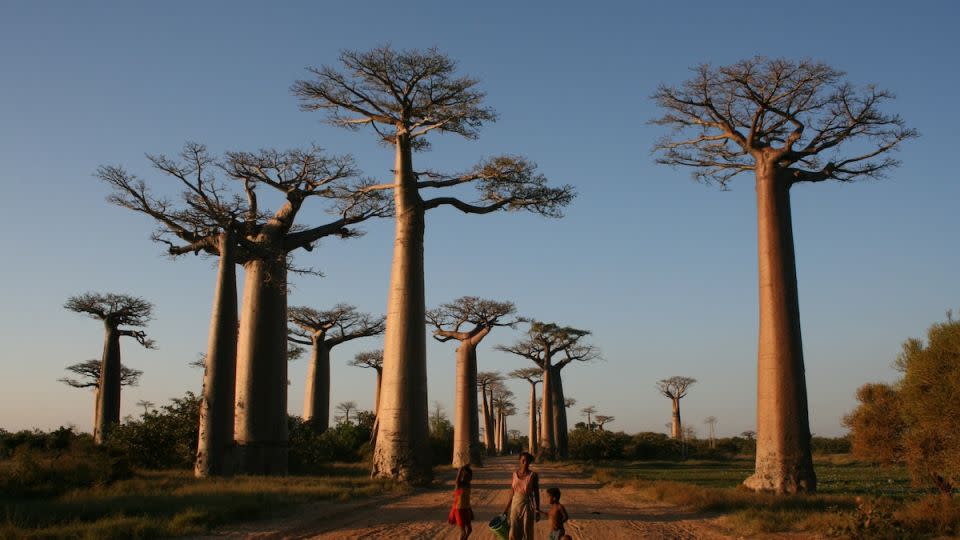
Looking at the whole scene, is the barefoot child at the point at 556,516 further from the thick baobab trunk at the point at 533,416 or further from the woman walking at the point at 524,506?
the thick baobab trunk at the point at 533,416

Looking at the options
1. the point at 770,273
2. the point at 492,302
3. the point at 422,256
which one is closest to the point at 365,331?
the point at 492,302

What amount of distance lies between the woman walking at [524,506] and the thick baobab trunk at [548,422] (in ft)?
108

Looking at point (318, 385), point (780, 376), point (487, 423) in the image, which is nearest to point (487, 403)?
point (487, 423)

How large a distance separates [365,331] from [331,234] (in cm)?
1478

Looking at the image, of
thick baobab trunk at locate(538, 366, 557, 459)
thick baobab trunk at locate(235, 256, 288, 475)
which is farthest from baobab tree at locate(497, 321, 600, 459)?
thick baobab trunk at locate(235, 256, 288, 475)

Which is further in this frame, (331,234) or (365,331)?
(365,331)

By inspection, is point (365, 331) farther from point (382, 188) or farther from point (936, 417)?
point (936, 417)

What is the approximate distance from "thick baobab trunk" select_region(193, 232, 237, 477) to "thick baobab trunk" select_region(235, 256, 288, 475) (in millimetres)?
1362

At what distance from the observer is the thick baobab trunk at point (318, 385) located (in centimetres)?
3306

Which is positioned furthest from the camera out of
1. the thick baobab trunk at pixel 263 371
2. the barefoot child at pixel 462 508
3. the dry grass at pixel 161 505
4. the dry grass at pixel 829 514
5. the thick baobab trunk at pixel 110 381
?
the thick baobab trunk at pixel 110 381

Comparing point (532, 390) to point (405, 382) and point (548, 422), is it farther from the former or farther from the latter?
point (405, 382)

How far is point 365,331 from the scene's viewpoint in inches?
1355

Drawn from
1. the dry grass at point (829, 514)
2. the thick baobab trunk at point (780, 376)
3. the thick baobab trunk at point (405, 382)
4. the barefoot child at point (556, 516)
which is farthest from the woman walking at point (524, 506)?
the thick baobab trunk at point (405, 382)

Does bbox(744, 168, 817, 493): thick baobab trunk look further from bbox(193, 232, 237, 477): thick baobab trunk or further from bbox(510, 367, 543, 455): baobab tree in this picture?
bbox(510, 367, 543, 455): baobab tree
